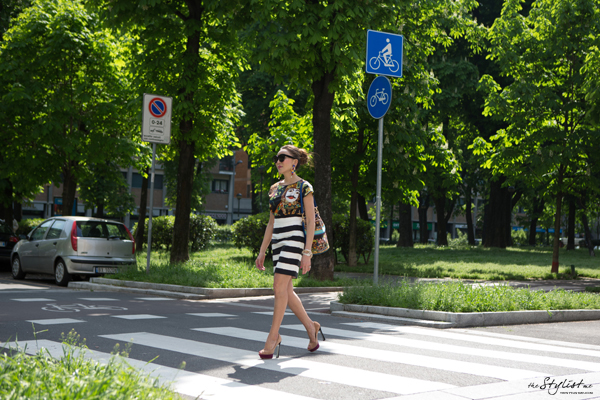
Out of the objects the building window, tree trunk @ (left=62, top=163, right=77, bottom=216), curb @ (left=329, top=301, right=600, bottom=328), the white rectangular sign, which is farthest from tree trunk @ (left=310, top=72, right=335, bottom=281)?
the building window

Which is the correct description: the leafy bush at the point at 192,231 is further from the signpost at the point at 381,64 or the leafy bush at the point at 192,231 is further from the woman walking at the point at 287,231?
the woman walking at the point at 287,231

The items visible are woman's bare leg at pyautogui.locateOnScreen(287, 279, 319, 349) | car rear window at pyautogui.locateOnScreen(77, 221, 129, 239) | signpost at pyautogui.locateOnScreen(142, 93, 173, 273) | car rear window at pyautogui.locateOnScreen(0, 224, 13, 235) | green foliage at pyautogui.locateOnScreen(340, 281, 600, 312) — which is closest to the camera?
woman's bare leg at pyautogui.locateOnScreen(287, 279, 319, 349)

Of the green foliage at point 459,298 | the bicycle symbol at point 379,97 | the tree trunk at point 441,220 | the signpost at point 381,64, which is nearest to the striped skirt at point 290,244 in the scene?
the green foliage at point 459,298

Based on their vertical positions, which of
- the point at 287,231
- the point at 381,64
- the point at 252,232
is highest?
the point at 381,64

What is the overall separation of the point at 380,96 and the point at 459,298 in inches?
147

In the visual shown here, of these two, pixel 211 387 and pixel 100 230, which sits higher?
pixel 100 230

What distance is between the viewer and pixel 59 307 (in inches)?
414

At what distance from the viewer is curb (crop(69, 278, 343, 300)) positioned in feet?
42.1

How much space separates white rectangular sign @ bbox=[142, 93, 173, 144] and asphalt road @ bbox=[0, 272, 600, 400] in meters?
4.63

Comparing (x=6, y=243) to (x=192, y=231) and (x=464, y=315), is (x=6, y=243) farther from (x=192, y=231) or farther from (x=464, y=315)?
(x=464, y=315)

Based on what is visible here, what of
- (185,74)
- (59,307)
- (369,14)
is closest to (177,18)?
(185,74)

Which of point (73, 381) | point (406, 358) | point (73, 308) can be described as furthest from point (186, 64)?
point (73, 381)

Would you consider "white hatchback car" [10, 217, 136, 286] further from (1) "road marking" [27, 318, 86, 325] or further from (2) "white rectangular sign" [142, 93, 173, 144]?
(1) "road marking" [27, 318, 86, 325]

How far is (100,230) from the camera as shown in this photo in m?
16.2
